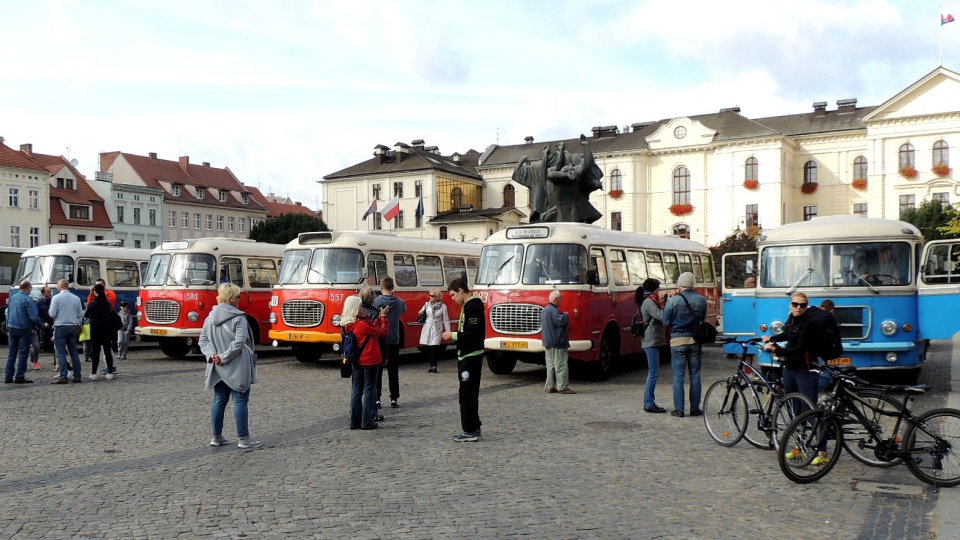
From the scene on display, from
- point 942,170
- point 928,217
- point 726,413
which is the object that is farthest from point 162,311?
point 942,170

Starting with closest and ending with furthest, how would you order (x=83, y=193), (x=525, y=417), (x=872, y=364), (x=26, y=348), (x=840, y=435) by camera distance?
(x=840, y=435) → (x=525, y=417) → (x=872, y=364) → (x=26, y=348) → (x=83, y=193)

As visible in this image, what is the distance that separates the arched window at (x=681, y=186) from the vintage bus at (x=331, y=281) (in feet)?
198

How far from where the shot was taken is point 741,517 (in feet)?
22.7

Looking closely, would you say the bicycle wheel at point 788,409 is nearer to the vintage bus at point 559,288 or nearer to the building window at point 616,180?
the vintage bus at point 559,288

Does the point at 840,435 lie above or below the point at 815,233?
below

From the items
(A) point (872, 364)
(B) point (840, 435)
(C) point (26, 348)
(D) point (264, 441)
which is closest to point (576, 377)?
(A) point (872, 364)

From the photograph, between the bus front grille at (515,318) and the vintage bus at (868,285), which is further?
the bus front grille at (515,318)

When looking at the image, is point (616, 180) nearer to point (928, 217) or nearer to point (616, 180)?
point (616, 180)

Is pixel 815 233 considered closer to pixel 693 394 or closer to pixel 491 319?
pixel 693 394

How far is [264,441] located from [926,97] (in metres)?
68.9

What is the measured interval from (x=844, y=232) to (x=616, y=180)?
66.8 metres

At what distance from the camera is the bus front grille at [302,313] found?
1858 centimetres

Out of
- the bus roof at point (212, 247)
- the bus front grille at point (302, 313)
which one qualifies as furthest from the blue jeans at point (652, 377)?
the bus roof at point (212, 247)

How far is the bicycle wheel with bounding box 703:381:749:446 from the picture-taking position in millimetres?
9555
